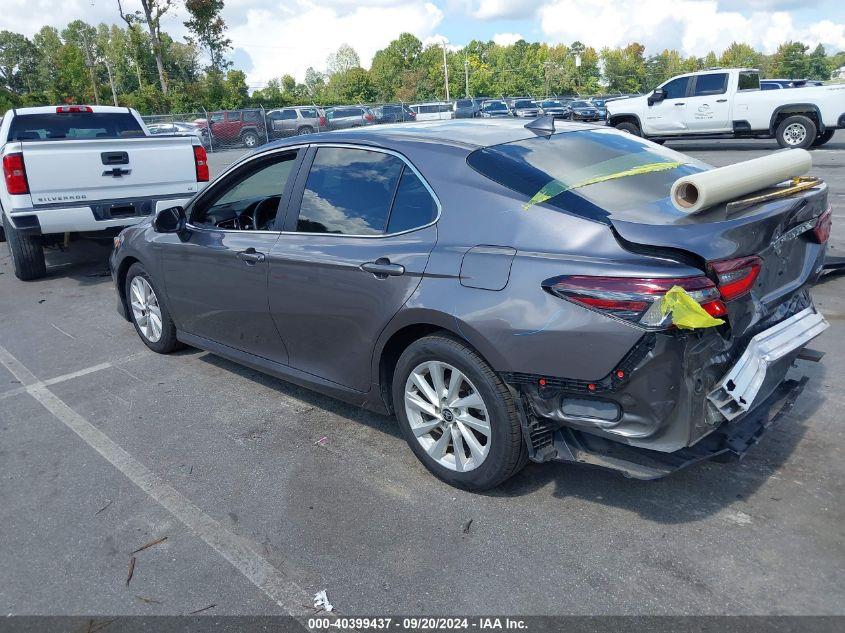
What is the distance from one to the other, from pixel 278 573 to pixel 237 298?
2.04m

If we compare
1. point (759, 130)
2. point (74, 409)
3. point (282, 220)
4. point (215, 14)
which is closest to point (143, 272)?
point (74, 409)

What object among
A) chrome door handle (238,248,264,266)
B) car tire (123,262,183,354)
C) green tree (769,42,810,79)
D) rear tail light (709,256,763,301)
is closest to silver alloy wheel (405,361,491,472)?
rear tail light (709,256,763,301)

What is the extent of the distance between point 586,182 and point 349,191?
130cm

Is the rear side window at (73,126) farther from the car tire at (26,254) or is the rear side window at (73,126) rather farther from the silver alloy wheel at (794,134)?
the silver alloy wheel at (794,134)

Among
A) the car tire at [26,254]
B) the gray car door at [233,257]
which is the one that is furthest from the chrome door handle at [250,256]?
the car tire at [26,254]

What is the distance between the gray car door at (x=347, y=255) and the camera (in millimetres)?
3508

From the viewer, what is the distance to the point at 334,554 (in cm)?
306

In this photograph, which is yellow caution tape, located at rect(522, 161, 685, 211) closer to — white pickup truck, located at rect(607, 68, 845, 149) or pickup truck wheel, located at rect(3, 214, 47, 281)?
pickup truck wheel, located at rect(3, 214, 47, 281)

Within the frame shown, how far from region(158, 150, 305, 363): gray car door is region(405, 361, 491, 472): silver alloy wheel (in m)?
1.14

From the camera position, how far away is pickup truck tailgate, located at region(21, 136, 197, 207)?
7.55 metres

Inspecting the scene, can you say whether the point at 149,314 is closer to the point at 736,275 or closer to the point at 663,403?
the point at 663,403

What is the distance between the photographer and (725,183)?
9.50ft

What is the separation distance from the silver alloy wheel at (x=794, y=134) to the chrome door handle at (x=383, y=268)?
54.0ft

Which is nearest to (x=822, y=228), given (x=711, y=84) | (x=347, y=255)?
(x=347, y=255)
